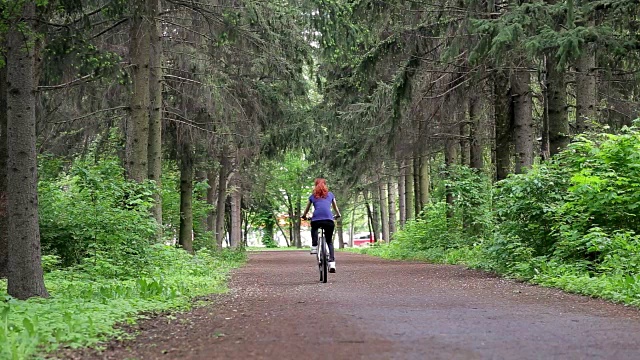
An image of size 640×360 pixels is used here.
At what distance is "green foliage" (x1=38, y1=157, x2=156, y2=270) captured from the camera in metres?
13.1

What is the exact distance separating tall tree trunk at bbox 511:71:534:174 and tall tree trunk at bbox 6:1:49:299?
11.7m

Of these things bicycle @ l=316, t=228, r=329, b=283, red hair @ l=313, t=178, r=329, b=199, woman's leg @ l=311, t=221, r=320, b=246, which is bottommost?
bicycle @ l=316, t=228, r=329, b=283

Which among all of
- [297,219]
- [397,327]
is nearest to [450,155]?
[397,327]

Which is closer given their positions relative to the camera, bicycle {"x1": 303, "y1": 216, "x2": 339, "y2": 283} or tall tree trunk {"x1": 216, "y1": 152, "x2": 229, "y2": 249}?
bicycle {"x1": 303, "y1": 216, "x2": 339, "y2": 283}

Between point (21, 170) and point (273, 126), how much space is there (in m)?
13.5

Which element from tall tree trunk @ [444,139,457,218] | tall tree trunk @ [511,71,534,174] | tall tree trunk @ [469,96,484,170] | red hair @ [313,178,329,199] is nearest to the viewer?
red hair @ [313,178,329,199]

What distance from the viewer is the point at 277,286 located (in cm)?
1298

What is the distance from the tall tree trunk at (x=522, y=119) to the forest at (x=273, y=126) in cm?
5

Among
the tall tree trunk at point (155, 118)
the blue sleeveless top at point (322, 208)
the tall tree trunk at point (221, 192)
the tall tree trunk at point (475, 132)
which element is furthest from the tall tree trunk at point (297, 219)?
the blue sleeveless top at point (322, 208)

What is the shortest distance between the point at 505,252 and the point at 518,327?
718 centimetres

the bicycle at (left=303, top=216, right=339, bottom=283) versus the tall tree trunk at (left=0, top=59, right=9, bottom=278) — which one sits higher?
the tall tree trunk at (left=0, top=59, right=9, bottom=278)

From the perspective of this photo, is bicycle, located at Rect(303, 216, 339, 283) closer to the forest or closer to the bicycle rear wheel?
the bicycle rear wheel

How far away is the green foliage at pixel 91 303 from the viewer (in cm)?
611

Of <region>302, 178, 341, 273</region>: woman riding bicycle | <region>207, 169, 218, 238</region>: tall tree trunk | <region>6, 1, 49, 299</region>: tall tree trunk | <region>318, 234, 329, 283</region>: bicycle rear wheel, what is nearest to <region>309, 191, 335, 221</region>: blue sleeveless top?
<region>302, 178, 341, 273</region>: woman riding bicycle
